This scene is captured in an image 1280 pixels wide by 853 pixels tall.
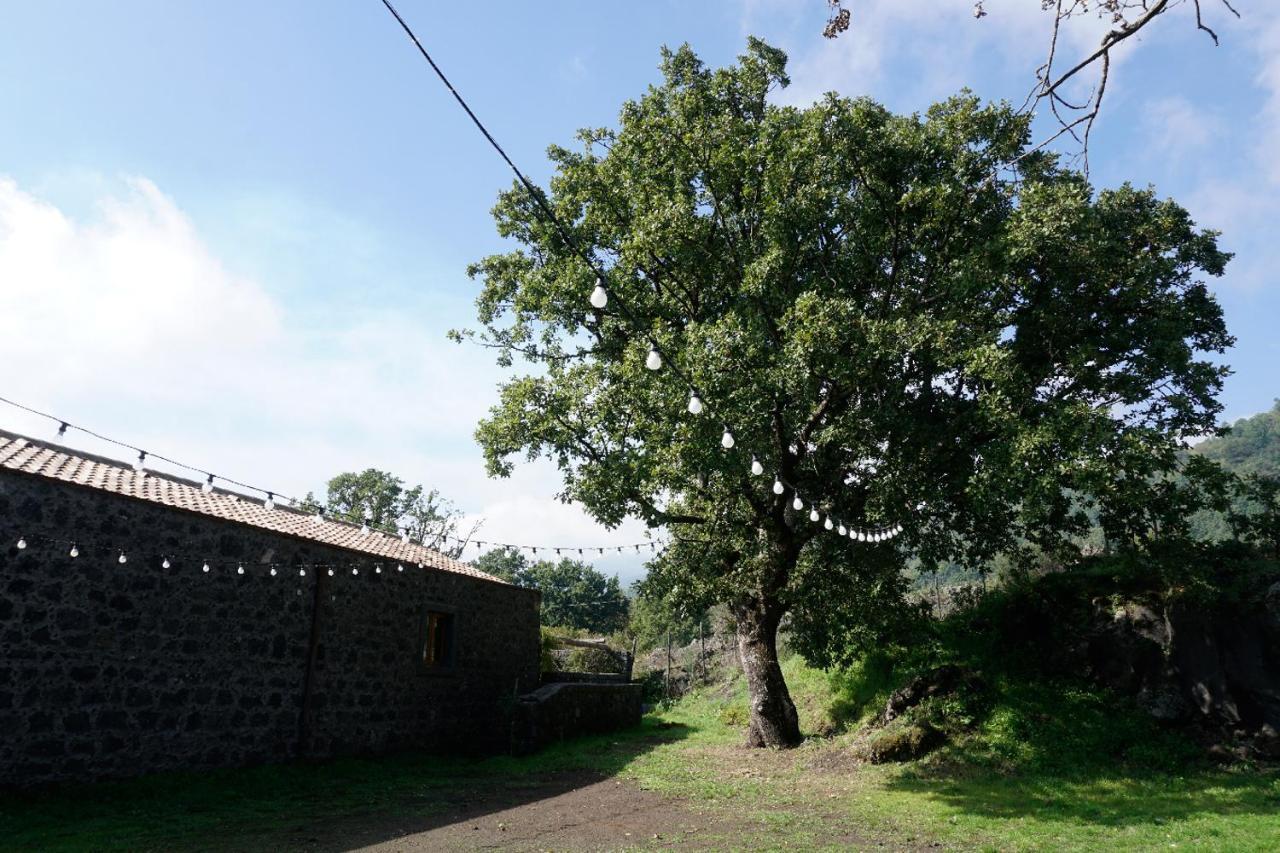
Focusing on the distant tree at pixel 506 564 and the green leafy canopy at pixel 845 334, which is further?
the distant tree at pixel 506 564

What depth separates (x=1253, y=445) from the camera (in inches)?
3521

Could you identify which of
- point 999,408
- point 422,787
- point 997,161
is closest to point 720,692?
point 422,787

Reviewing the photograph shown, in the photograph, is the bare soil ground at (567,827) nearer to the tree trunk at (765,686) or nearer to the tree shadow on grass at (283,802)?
the tree shadow on grass at (283,802)

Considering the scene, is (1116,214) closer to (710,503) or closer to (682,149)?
(682,149)

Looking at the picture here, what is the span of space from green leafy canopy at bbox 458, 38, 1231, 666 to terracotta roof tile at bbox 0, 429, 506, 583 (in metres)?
3.82

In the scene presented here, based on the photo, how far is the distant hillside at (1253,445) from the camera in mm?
81500

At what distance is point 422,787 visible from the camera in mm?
11547

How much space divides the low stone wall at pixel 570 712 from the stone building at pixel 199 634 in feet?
0.36

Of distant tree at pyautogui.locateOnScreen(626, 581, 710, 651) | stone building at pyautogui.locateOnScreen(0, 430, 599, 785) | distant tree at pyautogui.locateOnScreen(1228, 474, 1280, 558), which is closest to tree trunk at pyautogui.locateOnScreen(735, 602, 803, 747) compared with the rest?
stone building at pyautogui.locateOnScreen(0, 430, 599, 785)

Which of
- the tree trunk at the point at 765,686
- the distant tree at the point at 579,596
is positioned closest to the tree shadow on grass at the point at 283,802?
the tree trunk at the point at 765,686

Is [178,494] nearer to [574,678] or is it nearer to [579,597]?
[574,678]

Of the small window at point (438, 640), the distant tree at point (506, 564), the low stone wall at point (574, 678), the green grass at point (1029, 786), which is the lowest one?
the green grass at point (1029, 786)

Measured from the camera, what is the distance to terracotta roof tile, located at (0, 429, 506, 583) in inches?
395

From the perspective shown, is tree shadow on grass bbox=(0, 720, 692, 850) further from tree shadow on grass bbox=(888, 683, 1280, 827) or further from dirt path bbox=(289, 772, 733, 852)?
tree shadow on grass bbox=(888, 683, 1280, 827)
